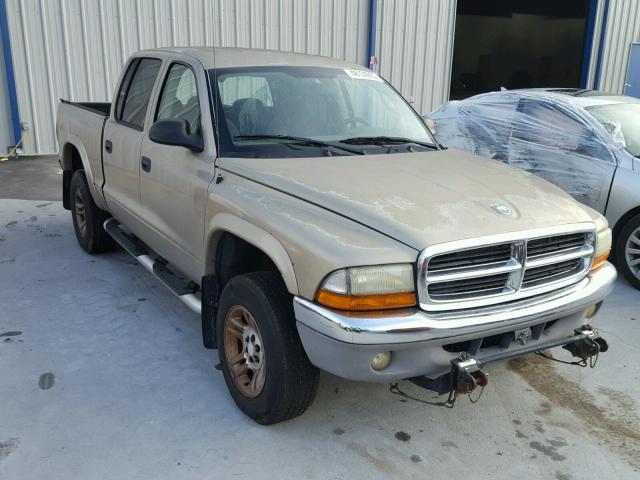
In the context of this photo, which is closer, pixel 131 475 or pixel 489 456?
pixel 131 475

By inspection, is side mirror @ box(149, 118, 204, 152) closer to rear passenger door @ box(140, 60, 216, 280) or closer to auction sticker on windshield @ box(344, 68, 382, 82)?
rear passenger door @ box(140, 60, 216, 280)

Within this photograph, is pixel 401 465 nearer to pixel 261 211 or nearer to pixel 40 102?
pixel 261 211

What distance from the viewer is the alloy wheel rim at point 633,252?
17.2ft

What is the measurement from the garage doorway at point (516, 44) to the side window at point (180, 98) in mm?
15465

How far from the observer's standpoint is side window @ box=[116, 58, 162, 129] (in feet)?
14.6

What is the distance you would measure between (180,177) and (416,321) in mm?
1842

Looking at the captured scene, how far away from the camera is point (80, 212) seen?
5.86m

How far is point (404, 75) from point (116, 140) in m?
9.28

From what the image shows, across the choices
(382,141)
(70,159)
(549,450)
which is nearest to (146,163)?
(382,141)

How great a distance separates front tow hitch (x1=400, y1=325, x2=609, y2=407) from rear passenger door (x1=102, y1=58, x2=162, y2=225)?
2.66m

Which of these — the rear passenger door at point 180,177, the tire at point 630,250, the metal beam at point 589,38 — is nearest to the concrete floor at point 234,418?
the rear passenger door at point 180,177

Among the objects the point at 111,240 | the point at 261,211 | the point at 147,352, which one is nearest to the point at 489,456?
the point at 261,211

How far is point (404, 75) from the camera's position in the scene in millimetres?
12859

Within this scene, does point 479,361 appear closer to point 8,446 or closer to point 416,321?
point 416,321
